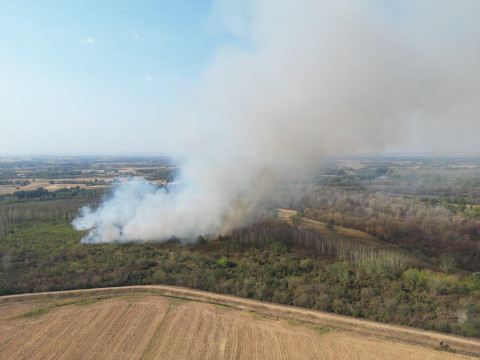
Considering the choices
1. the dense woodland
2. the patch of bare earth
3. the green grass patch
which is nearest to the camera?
the patch of bare earth

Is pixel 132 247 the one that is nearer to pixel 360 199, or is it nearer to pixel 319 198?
pixel 319 198

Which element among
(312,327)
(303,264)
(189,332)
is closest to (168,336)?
(189,332)

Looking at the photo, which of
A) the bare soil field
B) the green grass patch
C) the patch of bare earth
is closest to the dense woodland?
the bare soil field

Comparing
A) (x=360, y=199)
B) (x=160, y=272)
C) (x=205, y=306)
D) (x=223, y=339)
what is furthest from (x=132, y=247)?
(x=360, y=199)

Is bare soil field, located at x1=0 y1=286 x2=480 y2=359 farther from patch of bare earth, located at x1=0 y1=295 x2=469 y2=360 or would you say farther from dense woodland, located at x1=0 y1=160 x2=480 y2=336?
dense woodland, located at x1=0 y1=160 x2=480 y2=336

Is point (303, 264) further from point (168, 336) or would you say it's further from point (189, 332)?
point (168, 336)
